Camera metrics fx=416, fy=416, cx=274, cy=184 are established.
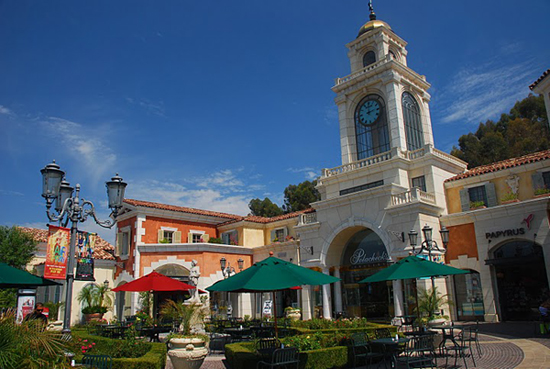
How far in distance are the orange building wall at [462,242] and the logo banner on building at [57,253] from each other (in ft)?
67.5

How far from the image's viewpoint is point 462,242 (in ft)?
77.0

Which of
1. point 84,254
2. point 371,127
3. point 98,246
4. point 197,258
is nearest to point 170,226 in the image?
point 197,258

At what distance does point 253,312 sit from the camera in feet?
104

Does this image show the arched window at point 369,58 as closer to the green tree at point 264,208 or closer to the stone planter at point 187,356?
the stone planter at point 187,356

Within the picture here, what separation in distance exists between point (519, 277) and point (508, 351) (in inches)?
416

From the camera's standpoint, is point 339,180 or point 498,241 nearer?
Answer: point 498,241

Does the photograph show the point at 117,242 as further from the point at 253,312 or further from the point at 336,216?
the point at 336,216

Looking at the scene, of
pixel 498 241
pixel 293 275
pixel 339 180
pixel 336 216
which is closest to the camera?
pixel 293 275

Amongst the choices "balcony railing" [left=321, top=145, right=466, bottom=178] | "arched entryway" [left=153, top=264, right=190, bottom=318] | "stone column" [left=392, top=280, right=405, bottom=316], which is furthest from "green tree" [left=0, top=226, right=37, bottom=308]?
"stone column" [left=392, top=280, right=405, bottom=316]

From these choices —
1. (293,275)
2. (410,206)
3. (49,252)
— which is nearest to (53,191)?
(49,252)

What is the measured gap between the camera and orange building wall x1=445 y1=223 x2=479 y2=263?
23078 mm

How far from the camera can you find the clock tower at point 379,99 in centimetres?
2870

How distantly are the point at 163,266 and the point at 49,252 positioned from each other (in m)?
22.0

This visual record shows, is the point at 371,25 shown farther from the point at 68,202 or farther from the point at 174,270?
the point at 68,202
